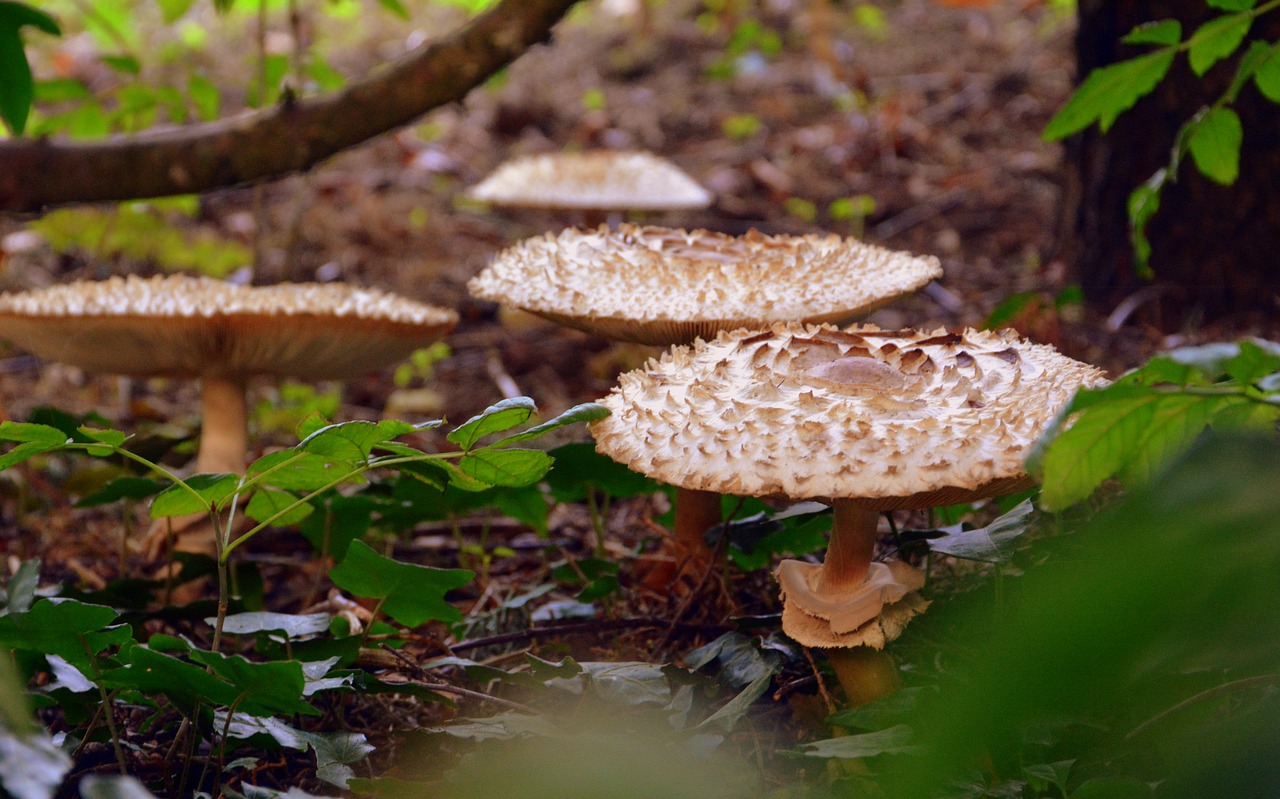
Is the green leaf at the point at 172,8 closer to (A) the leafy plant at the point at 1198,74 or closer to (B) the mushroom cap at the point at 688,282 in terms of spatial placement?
(B) the mushroom cap at the point at 688,282

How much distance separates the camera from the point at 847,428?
67.6 inches

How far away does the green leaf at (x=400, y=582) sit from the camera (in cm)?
217

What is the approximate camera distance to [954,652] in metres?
2.17

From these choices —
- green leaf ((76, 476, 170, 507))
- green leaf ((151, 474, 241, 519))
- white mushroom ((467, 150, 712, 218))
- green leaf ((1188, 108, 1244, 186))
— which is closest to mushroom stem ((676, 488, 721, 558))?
green leaf ((151, 474, 241, 519))

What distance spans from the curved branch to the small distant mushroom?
82.6 inches

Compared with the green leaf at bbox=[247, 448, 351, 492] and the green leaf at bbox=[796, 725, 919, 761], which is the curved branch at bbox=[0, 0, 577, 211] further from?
the green leaf at bbox=[796, 725, 919, 761]

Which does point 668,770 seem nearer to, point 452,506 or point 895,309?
point 452,506

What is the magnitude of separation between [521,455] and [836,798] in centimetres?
87

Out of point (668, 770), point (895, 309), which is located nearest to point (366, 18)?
point (895, 309)

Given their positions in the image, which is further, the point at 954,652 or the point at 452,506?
the point at 452,506

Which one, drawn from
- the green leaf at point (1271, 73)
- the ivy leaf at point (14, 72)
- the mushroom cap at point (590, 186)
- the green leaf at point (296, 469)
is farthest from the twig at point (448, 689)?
the mushroom cap at point (590, 186)

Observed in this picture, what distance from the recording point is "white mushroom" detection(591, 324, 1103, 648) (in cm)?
165

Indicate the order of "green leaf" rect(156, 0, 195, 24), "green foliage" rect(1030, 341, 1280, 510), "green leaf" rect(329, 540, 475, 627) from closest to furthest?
"green foliage" rect(1030, 341, 1280, 510) → "green leaf" rect(329, 540, 475, 627) → "green leaf" rect(156, 0, 195, 24)

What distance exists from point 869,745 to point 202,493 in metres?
1.37
